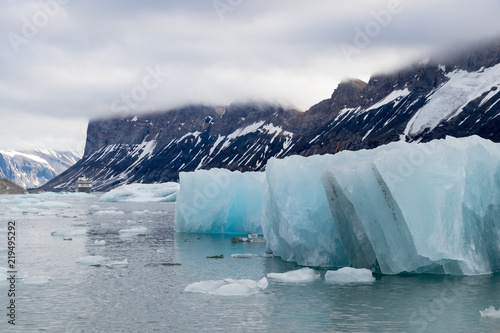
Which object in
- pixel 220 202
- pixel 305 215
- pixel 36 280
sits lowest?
pixel 36 280

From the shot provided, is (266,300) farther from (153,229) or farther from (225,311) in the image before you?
(153,229)

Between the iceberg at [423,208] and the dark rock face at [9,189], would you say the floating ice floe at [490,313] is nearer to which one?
the iceberg at [423,208]

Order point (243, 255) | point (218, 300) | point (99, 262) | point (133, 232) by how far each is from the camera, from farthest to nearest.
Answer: point (133, 232) < point (243, 255) < point (99, 262) < point (218, 300)

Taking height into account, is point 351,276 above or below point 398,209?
below

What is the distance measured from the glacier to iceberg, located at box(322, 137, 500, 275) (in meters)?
0.03

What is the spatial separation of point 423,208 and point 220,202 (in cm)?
1944

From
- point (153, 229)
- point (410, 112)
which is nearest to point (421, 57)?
point (410, 112)

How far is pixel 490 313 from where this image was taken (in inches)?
516

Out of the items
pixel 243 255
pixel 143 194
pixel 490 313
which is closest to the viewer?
pixel 490 313

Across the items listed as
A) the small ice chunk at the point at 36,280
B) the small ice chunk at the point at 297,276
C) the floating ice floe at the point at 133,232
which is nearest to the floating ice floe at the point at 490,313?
the small ice chunk at the point at 297,276

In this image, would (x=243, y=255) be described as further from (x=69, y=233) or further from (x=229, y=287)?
(x=69, y=233)

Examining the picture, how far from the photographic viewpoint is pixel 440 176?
17562mm

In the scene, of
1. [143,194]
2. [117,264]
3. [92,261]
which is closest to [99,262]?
[92,261]

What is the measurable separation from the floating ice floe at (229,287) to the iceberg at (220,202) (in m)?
17.7
